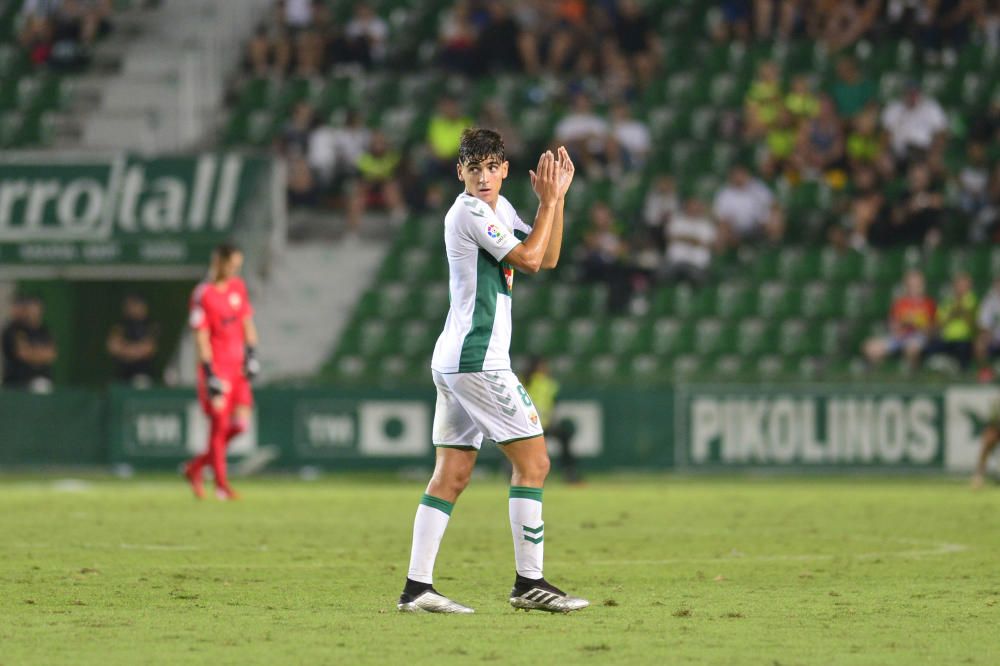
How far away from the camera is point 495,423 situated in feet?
28.3

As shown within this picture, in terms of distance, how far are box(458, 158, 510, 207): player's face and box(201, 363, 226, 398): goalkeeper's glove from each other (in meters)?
9.11

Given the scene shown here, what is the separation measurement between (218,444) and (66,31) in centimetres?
1594

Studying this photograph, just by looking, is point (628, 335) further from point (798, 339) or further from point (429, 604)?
point (429, 604)

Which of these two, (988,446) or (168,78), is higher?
(168,78)

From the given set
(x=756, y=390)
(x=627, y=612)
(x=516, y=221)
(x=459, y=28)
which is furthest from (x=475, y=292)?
(x=459, y=28)

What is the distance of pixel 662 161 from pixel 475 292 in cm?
1891

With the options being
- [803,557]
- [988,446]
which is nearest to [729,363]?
[988,446]

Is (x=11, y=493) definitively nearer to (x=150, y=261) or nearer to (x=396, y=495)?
(x=396, y=495)

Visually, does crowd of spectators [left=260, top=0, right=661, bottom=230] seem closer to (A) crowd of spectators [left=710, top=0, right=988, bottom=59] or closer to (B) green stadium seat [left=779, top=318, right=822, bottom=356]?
(A) crowd of spectators [left=710, top=0, right=988, bottom=59]

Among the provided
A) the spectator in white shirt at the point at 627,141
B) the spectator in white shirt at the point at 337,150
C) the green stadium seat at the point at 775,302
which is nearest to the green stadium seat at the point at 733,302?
the green stadium seat at the point at 775,302

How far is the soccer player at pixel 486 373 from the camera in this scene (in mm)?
8625

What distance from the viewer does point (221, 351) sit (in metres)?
17.8

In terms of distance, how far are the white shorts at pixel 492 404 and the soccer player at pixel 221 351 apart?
29.2 feet

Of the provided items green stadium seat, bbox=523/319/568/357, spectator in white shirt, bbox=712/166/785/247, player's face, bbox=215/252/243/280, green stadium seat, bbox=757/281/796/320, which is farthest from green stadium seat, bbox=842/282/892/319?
player's face, bbox=215/252/243/280
